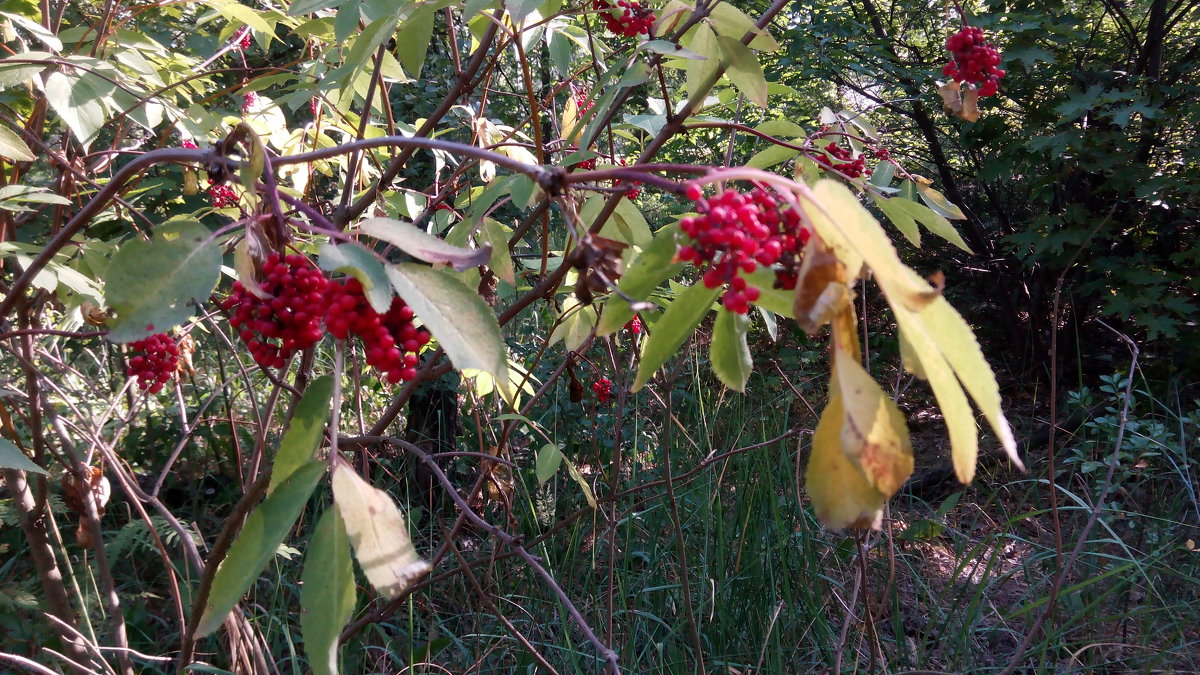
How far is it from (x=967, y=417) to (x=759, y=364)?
4.94 metres

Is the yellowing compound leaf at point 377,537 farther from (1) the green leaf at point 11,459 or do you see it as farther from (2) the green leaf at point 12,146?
(2) the green leaf at point 12,146

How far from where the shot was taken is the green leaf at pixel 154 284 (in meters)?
0.60

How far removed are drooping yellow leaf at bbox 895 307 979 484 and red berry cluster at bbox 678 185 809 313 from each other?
0.13 metres

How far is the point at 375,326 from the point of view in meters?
0.67

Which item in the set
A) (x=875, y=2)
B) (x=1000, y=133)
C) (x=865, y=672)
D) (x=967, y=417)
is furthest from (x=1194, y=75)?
(x=967, y=417)

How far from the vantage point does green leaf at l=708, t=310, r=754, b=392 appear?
0.90 metres

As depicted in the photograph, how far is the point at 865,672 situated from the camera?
7.42 ft

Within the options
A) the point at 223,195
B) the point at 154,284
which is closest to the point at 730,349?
the point at 154,284

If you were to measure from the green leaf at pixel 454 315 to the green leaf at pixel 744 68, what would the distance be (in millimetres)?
578

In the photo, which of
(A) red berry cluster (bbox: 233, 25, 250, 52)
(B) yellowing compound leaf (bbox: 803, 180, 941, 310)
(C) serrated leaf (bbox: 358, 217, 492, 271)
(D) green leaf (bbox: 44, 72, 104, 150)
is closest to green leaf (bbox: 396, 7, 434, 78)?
(D) green leaf (bbox: 44, 72, 104, 150)

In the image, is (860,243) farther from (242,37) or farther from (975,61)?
(242,37)

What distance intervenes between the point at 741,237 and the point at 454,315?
228 millimetres

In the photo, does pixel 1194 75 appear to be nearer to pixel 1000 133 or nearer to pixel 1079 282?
pixel 1000 133

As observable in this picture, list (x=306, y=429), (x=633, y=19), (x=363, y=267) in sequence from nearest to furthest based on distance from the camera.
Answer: (x=363, y=267) → (x=306, y=429) → (x=633, y=19)
